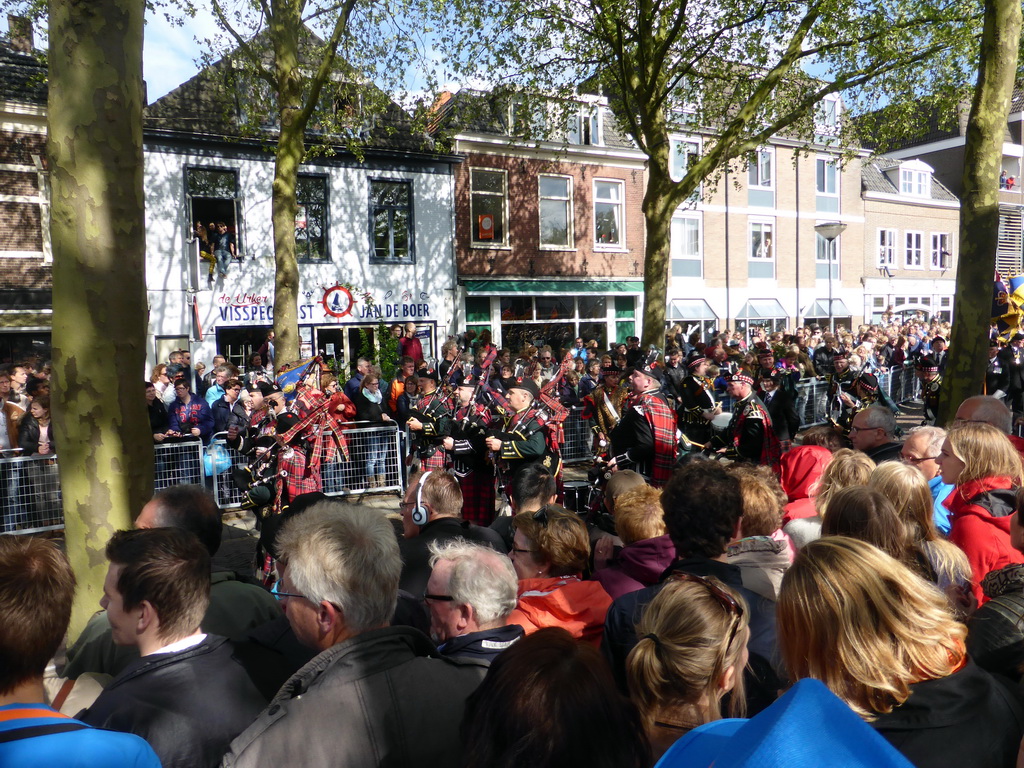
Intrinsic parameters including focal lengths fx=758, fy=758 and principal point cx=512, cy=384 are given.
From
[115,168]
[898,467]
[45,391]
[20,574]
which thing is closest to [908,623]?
[898,467]

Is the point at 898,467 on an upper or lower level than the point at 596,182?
lower

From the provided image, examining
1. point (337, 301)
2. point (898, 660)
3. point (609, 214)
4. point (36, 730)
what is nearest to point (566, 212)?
point (609, 214)

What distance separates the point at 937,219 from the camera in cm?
3428

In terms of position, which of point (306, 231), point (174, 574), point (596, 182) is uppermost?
point (596, 182)

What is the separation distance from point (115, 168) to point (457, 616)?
2.76 metres

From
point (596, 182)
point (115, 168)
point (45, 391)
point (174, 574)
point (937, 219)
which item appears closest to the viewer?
point (174, 574)

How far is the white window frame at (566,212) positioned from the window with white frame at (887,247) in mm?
16646

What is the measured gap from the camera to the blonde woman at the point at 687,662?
6.10 feet

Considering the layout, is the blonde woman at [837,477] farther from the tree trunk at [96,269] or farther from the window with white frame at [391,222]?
the window with white frame at [391,222]

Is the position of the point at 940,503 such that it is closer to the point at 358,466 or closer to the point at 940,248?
the point at 358,466

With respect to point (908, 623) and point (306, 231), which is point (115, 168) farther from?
point (306, 231)

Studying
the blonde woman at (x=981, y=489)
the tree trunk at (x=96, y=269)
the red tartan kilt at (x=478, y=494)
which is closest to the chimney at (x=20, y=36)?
the red tartan kilt at (x=478, y=494)

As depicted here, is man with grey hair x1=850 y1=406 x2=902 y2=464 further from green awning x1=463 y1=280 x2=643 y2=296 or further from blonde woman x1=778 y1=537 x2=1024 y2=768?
green awning x1=463 y1=280 x2=643 y2=296

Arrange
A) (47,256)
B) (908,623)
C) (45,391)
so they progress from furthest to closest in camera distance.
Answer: (47,256), (45,391), (908,623)
